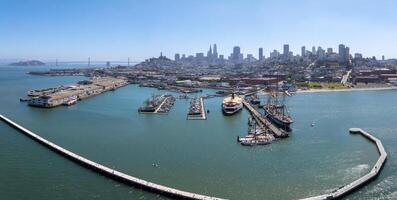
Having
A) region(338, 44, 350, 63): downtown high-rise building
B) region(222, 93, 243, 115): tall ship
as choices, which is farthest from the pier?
region(338, 44, 350, 63): downtown high-rise building

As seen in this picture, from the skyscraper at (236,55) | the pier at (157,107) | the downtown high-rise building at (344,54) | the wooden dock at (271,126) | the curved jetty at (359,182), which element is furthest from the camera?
the skyscraper at (236,55)

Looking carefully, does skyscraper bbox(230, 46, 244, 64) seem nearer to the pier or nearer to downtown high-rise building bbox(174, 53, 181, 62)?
downtown high-rise building bbox(174, 53, 181, 62)

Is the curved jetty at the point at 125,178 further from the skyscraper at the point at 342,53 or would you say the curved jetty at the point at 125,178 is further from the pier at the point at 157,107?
the skyscraper at the point at 342,53

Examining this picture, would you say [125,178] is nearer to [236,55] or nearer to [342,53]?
[342,53]

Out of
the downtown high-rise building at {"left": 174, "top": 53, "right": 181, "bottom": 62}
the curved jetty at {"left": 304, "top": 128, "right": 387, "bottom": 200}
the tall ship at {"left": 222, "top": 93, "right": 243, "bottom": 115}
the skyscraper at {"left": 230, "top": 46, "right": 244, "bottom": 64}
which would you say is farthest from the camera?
the downtown high-rise building at {"left": 174, "top": 53, "right": 181, "bottom": 62}

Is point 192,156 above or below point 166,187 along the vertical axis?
above

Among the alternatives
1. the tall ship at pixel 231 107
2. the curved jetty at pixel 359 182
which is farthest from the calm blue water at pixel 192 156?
the tall ship at pixel 231 107

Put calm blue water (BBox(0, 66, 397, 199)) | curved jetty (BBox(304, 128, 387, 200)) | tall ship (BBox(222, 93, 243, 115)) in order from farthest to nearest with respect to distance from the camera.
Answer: tall ship (BBox(222, 93, 243, 115)), calm blue water (BBox(0, 66, 397, 199)), curved jetty (BBox(304, 128, 387, 200))

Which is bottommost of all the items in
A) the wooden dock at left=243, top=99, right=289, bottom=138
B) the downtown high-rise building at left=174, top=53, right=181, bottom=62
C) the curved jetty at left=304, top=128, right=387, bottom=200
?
the curved jetty at left=304, top=128, right=387, bottom=200

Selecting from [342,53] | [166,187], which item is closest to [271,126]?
[166,187]
